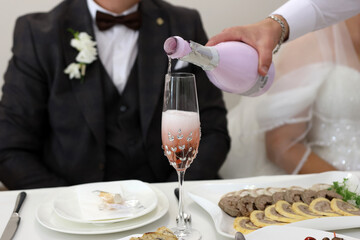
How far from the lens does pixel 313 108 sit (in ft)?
7.18

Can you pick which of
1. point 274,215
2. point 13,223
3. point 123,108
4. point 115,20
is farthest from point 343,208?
point 115,20

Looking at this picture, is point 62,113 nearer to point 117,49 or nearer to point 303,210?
point 117,49

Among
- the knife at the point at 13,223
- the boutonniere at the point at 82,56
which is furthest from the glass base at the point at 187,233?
the boutonniere at the point at 82,56

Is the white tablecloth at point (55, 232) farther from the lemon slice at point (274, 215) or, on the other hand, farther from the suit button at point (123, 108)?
the suit button at point (123, 108)

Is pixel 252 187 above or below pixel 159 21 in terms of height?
below

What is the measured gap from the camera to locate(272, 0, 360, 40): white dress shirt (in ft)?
4.52

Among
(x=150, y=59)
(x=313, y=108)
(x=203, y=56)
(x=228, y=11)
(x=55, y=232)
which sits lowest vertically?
(x=313, y=108)

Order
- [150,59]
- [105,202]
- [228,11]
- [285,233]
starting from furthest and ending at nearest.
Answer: [228,11] < [150,59] < [105,202] < [285,233]

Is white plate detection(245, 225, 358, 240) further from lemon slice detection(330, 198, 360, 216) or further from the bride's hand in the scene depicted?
the bride's hand

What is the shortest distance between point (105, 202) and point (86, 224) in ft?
0.28

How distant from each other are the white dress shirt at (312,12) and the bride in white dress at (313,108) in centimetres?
63

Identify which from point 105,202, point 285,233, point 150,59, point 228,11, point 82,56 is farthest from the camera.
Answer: point 228,11

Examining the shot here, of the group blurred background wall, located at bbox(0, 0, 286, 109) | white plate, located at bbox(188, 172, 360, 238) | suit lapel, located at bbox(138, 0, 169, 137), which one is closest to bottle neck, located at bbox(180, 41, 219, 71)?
white plate, located at bbox(188, 172, 360, 238)

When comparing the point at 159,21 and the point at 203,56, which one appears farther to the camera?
the point at 159,21
